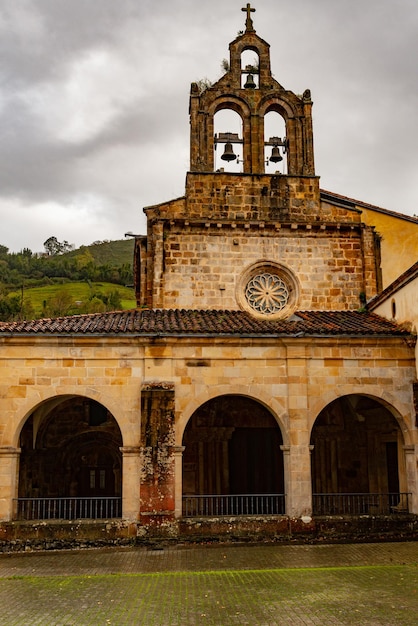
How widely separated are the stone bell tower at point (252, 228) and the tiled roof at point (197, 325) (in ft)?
5.18

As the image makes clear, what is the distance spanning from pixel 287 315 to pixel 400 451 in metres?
5.72

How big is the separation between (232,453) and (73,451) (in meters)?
5.03

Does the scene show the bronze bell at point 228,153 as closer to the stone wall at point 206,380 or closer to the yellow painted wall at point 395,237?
the yellow painted wall at point 395,237

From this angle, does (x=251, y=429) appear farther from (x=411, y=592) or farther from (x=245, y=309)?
(x=411, y=592)

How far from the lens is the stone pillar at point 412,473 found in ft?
49.6

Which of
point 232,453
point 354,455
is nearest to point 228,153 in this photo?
point 232,453

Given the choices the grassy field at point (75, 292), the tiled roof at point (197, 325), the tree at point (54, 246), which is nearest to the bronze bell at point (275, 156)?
the tiled roof at point (197, 325)

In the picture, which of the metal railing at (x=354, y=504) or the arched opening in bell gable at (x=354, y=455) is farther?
the arched opening in bell gable at (x=354, y=455)

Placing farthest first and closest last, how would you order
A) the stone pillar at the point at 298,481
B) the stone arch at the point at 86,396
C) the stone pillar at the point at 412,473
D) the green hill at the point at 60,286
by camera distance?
the green hill at the point at 60,286 → the stone pillar at the point at 412,473 → the stone arch at the point at 86,396 → the stone pillar at the point at 298,481

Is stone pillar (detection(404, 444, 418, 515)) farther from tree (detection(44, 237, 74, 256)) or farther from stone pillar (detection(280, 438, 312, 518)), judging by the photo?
tree (detection(44, 237, 74, 256))

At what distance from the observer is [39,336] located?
49.5 ft

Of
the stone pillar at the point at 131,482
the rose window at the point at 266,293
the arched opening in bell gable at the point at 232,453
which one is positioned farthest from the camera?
the rose window at the point at 266,293

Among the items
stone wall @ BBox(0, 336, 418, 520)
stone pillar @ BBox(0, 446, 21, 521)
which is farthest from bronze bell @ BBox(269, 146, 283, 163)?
stone pillar @ BBox(0, 446, 21, 521)

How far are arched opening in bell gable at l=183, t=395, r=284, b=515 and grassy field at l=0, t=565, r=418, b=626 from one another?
6515mm
